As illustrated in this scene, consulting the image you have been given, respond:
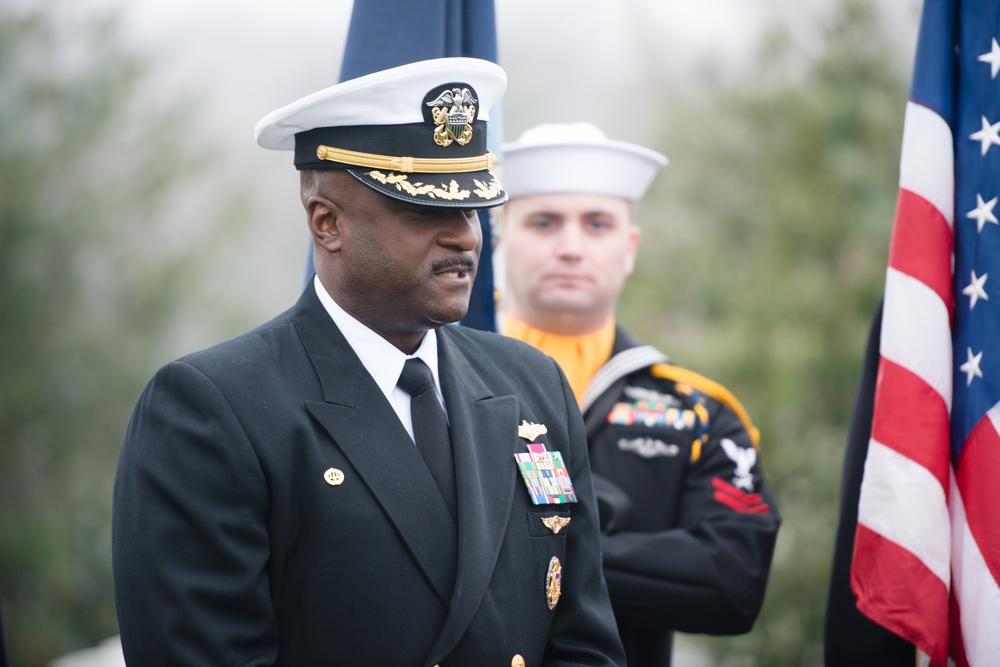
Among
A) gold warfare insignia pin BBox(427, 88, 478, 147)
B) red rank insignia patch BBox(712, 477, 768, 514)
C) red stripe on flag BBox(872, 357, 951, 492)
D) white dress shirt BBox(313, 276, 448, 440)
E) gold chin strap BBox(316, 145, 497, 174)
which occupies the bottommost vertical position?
red rank insignia patch BBox(712, 477, 768, 514)

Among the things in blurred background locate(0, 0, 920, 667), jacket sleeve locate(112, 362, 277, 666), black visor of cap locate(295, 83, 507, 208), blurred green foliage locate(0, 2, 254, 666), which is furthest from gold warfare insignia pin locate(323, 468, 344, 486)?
blurred green foliage locate(0, 2, 254, 666)

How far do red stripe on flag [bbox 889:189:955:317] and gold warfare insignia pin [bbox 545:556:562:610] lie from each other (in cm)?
150

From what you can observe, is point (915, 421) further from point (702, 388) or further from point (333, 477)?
point (333, 477)

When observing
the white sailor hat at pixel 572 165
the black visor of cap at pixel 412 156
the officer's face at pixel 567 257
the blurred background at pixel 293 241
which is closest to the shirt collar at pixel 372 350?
the black visor of cap at pixel 412 156

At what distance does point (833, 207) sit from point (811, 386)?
1186 mm

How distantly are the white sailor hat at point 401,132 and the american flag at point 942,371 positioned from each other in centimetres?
149

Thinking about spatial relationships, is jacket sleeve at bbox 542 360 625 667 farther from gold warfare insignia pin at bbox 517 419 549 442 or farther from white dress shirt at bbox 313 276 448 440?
white dress shirt at bbox 313 276 448 440

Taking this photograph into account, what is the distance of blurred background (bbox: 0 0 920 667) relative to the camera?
7.23 metres

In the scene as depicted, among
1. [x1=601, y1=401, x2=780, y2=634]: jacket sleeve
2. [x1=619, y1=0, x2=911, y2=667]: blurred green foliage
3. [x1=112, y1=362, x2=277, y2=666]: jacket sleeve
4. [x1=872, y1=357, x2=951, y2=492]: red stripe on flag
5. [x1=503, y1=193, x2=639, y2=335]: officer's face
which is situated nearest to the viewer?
[x1=112, y1=362, x2=277, y2=666]: jacket sleeve

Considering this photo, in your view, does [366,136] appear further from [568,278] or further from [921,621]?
[921,621]

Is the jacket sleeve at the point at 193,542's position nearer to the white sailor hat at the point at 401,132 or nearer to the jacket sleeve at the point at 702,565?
the white sailor hat at the point at 401,132

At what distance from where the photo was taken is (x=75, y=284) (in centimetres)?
1048

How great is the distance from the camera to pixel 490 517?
2.36 m

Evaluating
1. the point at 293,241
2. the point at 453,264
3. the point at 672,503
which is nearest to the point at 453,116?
the point at 453,264
